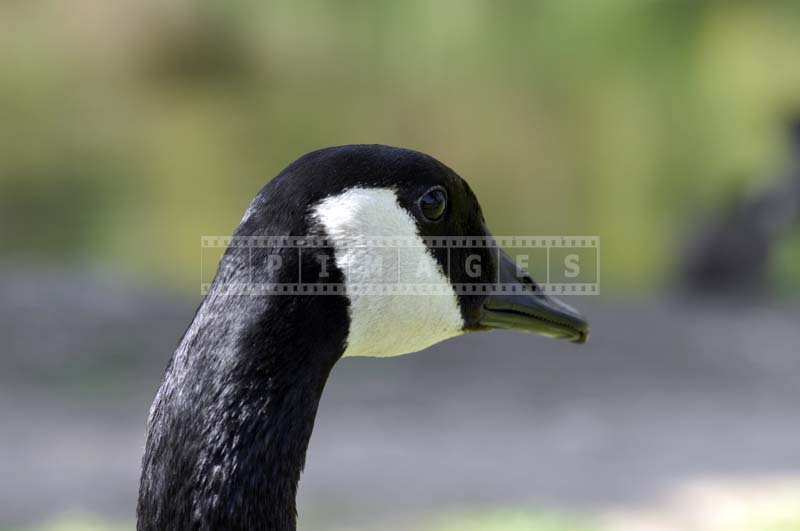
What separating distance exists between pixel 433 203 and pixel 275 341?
0.48 metres

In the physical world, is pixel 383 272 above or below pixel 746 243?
below

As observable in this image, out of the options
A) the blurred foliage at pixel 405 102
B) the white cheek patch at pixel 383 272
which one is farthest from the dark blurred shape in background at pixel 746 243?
the white cheek patch at pixel 383 272

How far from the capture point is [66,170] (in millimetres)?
14148

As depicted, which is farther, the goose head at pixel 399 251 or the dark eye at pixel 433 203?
the dark eye at pixel 433 203

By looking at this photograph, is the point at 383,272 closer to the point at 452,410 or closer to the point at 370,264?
the point at 370,264

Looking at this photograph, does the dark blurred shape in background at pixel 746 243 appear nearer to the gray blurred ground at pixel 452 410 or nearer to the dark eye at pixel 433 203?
the gray blurred ground at pixel 452 410

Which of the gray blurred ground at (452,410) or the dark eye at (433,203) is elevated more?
the gray blurred ground at (452,410)

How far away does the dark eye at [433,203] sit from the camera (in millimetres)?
2170

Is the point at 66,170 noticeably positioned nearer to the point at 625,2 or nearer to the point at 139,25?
the point at 139,25

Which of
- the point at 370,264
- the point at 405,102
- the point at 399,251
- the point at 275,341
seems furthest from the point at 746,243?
the point at 275,341

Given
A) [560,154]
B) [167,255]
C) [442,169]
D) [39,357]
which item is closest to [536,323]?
[442,169]

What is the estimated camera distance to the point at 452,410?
7.01 m

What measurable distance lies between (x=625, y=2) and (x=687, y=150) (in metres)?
2.38

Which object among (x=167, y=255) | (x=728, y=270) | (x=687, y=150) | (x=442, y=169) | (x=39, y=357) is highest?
(x=687, y=150)
